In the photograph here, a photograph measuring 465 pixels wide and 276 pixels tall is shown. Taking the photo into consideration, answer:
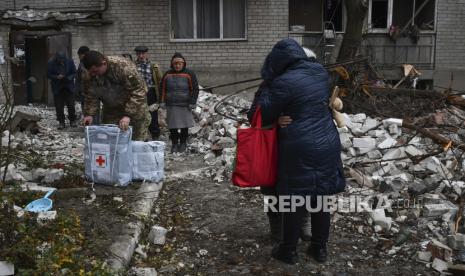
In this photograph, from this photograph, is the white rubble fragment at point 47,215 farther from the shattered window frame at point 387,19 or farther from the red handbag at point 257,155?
the shattered window frame at point 387,19

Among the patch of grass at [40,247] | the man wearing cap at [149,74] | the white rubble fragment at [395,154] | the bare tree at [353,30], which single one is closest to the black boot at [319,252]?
the patch of grass at [40,247]

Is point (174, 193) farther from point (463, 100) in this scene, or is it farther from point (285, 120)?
point (463, 100)

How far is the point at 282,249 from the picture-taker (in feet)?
13.0

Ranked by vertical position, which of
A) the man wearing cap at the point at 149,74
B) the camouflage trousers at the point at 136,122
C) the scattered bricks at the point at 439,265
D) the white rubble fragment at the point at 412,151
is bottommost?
the scattered bricks at the point at 439,265

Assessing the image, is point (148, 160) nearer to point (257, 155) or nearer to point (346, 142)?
point (257, 155)

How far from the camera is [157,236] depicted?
14.3 ft

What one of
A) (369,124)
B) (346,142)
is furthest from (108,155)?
(369,124)

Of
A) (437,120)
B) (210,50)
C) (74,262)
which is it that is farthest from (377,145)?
(210,50)

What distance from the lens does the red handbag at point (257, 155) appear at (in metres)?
3.75

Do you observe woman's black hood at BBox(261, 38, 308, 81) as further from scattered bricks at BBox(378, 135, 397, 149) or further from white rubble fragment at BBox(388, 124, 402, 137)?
white rubble fragment at BBox(388, 124, 402, 137)

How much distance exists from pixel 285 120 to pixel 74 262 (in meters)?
1.69

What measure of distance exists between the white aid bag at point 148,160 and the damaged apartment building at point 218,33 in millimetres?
8062

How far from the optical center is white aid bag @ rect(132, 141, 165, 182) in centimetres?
561

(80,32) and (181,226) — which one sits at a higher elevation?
(80,32)
